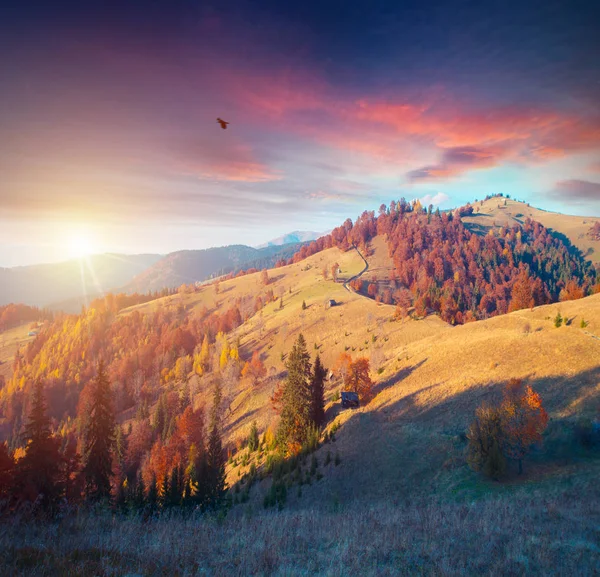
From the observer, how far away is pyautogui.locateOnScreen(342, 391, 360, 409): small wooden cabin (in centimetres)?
4544

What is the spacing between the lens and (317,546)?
8352 mm

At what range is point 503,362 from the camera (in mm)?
38938

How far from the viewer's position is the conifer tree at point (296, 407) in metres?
41.5

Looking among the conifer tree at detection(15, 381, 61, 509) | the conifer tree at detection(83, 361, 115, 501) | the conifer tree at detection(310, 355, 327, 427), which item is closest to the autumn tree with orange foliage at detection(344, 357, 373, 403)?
the conifer tree at detection(310, 355, 327, 427)

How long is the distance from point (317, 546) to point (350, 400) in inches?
1540

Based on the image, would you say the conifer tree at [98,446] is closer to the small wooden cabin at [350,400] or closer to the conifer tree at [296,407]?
the conifer tree at [296,407]

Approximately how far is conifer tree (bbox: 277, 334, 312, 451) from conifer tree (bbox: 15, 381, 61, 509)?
25162mm

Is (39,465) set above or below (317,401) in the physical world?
above

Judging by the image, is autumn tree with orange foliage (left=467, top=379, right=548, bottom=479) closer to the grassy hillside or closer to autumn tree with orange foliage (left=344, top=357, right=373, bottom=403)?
the grassy hillside

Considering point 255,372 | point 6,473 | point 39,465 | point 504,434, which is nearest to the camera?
point 6,473

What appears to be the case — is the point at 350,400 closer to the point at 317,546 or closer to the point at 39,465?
the point at 39,465

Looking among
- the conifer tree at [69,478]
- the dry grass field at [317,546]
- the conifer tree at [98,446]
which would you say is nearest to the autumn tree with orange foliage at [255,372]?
the conifer tree at [69,478]

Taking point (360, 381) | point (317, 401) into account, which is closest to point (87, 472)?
point (317, 401)

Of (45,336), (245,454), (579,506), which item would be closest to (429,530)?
(579,506)
